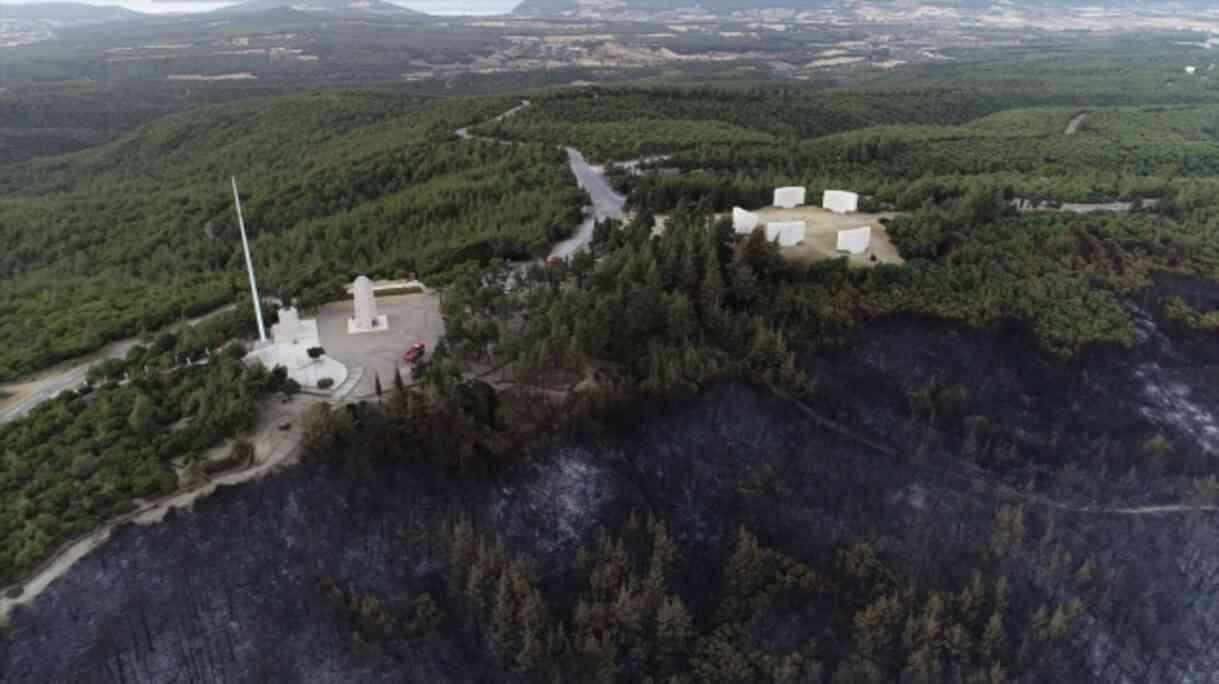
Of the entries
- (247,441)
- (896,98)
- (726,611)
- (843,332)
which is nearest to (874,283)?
(843,332)

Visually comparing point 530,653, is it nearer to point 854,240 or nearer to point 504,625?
point 504,625

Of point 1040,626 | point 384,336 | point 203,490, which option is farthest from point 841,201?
point 203,490

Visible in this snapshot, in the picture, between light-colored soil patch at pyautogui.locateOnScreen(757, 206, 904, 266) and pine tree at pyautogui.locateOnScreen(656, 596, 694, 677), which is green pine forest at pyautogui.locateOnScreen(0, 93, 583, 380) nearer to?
light-colored soil patch at pyautogui.locateOnScreen(757, 206, 904, 266)

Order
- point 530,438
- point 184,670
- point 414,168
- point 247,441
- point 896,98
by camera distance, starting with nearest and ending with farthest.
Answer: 1. point 184,670
2. point 247,441
3. point 530,438
4. point 414,168
5. point 896,98

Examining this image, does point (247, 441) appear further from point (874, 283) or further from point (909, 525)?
point (874, 283)

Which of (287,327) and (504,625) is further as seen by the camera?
(287,327)

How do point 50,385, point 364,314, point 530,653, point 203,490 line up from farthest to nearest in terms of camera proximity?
point 364,314, point 50,385, point 203,490, point 530,653
